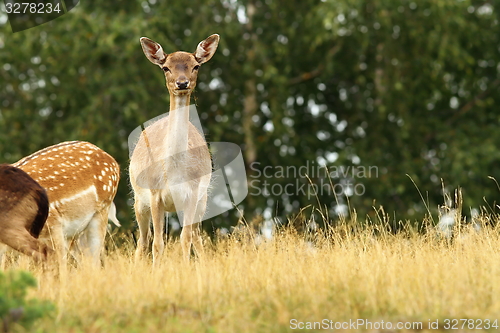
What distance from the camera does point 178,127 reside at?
8195 mm

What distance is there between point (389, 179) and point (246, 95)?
3401mm

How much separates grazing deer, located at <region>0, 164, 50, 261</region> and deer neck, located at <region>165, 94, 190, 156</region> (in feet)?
4.92

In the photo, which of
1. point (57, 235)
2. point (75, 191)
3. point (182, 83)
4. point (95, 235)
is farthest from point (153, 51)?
point (57, 235)

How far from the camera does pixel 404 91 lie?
51.9 ft

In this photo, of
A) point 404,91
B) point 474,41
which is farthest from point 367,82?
point 474,41

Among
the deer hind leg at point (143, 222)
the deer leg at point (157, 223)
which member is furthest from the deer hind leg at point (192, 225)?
the deer hind leg at point (143, 222)

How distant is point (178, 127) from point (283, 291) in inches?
116

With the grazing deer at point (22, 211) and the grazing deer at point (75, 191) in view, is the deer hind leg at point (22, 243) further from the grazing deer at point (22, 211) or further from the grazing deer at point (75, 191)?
the grazing deer at point (75, 191)

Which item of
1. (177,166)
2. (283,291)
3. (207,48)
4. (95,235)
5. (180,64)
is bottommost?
(95,235)

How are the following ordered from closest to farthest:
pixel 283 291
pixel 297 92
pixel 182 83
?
pixel 283 291, pixel 182 83, pixel 297 92

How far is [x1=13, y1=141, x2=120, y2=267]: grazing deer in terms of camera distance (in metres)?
8.13

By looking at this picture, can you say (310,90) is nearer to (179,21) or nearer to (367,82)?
(367,82)

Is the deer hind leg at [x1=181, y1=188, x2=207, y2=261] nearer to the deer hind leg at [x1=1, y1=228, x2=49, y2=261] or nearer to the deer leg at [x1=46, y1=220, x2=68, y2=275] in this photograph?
the deer leg at [x1=46, y1=220, x2=68, y2=275]

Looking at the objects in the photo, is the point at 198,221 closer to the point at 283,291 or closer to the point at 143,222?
the point at 143,222
